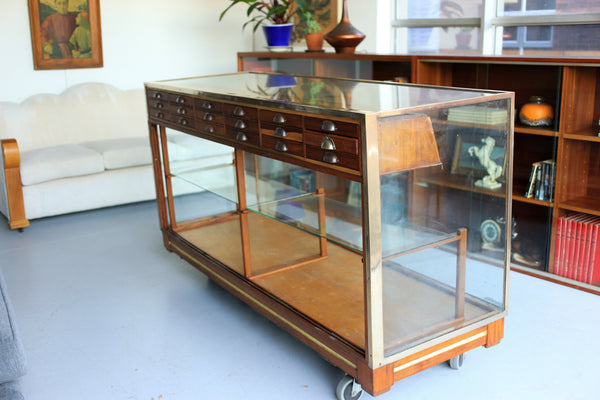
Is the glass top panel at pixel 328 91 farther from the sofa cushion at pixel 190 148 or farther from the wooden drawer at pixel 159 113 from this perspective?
the sofa cushion at pixel 190 148

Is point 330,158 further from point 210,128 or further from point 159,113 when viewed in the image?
point 159,113

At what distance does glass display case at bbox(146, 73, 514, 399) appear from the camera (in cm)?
201

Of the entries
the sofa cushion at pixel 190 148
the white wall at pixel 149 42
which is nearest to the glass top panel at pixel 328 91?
the sofa cushion at pixel 190 148

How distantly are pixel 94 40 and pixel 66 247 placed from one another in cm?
231

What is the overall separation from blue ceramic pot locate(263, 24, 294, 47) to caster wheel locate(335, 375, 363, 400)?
137 inches

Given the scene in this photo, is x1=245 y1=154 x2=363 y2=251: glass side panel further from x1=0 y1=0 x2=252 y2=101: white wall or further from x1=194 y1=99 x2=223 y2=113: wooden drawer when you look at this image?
x1=0 y1=0 x2=252 y2=101: white wall

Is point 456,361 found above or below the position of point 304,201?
below

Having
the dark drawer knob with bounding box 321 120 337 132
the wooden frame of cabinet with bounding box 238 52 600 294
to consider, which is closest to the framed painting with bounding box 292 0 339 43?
the wooden frame of cabinet with bounding box 238 52 600 294

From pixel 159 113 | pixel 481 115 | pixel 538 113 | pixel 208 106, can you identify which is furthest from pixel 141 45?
pixel 481 115

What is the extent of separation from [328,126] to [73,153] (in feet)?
11.1

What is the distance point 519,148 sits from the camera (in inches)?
141

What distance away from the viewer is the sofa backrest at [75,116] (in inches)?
201

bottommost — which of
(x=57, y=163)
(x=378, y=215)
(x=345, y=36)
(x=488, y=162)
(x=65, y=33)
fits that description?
(x=57, y=163)

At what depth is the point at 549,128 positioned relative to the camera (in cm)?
329
